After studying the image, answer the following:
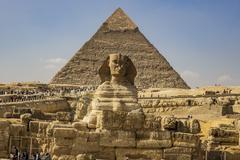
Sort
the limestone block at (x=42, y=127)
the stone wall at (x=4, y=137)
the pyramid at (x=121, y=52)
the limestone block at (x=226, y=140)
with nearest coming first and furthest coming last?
1. the stone wall at (x=4, y=137)
2. the limestone block at (x=42, y=127)
3. the limestone block at (x=226, y=140)
4. the pyramid at (x=121, y=52)

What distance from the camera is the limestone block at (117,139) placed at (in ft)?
39.5

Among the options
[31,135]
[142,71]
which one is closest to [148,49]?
[142,71]

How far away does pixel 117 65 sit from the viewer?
16281 mm

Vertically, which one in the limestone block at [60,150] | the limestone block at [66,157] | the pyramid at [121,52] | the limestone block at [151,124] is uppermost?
the pyramid at [121,52]

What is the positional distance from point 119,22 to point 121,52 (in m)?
9.60

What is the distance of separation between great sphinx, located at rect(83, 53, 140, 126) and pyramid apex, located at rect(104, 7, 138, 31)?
169987 millimetres

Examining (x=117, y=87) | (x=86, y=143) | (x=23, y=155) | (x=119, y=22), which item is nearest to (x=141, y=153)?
(x=86, y=143)

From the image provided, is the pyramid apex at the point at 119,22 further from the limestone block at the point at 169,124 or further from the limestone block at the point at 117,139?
the limestone block at the point at 117,139

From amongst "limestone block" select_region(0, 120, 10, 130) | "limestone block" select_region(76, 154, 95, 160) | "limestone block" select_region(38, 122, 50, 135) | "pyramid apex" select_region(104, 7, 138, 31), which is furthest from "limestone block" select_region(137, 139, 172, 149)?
"pyramid apex" select_region(104, 7, 138, 31)

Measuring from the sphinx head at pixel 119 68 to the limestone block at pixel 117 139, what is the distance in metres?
4.21

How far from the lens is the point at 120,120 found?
40.0ft

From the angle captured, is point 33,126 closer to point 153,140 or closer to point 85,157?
point 85,157

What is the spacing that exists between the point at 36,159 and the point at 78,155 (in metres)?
1.10

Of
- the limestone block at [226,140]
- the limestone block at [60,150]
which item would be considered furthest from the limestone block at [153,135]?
the limestone block at [226,140]
